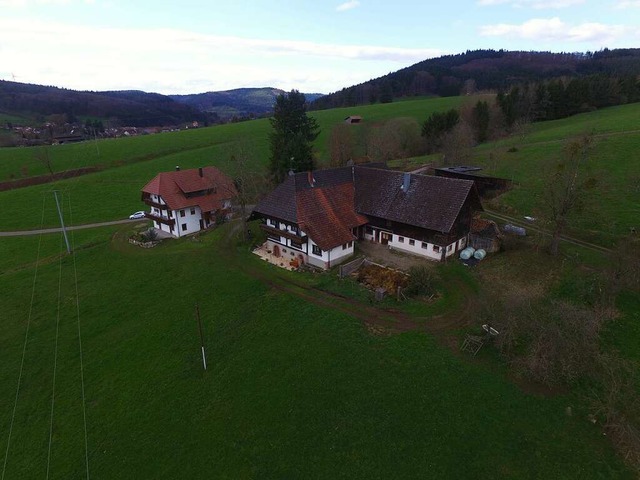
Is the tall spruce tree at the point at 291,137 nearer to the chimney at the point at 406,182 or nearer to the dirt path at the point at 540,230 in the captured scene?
the chimney at the point at 406,182

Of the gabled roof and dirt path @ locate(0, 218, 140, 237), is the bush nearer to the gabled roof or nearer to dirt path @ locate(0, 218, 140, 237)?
the gabled roof

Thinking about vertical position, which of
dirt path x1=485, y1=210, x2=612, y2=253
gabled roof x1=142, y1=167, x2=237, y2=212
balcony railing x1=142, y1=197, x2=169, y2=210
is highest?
gabled roof x1=142, y1=167, x2=237, y2=212

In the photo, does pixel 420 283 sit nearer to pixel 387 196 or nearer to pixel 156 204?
pixel 387 196

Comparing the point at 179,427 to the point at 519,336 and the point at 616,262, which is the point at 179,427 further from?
the point at 616,262

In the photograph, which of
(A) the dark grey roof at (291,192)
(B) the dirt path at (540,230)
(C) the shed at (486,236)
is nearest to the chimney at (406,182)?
(A) the dark grey roof at (291,192)

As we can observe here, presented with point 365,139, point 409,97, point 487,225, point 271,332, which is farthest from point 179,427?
point 409,97

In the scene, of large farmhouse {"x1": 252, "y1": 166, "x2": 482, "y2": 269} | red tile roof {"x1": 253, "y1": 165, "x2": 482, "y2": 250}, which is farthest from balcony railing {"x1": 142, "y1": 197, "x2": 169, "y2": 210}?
red tile roof {"x1": 253, "y1": 165, "x2": 482, "y2": 250}

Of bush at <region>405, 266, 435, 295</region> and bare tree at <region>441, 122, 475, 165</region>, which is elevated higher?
bare tree at <region>441, 122, 475, 165</region>
